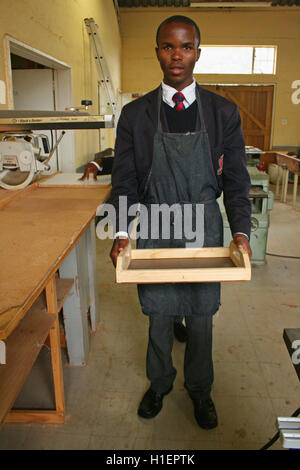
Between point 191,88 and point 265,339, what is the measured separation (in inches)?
68.9

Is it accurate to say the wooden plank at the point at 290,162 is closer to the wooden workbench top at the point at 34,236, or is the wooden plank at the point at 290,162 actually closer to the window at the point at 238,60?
the window at the point at 238,60

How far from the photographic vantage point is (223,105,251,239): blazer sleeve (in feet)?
5.23

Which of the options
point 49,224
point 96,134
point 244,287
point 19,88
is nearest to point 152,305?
point 49,224

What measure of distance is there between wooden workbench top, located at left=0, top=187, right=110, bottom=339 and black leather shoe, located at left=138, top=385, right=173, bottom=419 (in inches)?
35.6

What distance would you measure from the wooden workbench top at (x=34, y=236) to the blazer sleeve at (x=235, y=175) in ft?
2.26

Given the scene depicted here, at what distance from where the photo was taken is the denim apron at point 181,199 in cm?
158

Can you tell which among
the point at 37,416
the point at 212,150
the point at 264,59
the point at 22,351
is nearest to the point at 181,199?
the point at 212,150

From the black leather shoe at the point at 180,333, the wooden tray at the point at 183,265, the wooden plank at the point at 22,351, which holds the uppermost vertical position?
the wooden tray at the point at 183,265

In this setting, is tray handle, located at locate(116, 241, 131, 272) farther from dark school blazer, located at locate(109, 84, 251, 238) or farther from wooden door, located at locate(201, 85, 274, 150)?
wooden door, located at locate(201, 85, 274, 150)

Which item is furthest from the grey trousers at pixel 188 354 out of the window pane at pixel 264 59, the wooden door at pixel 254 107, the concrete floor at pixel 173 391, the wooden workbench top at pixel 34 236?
the window pane at pixel 264 59

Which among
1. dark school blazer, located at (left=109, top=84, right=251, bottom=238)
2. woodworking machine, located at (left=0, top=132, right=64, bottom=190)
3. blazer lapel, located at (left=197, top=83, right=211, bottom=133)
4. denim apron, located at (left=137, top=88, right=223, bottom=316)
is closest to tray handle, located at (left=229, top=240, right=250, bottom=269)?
dark school blazer, located at (left=109, top=84, right=251, bottom=238)

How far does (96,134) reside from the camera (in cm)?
636
